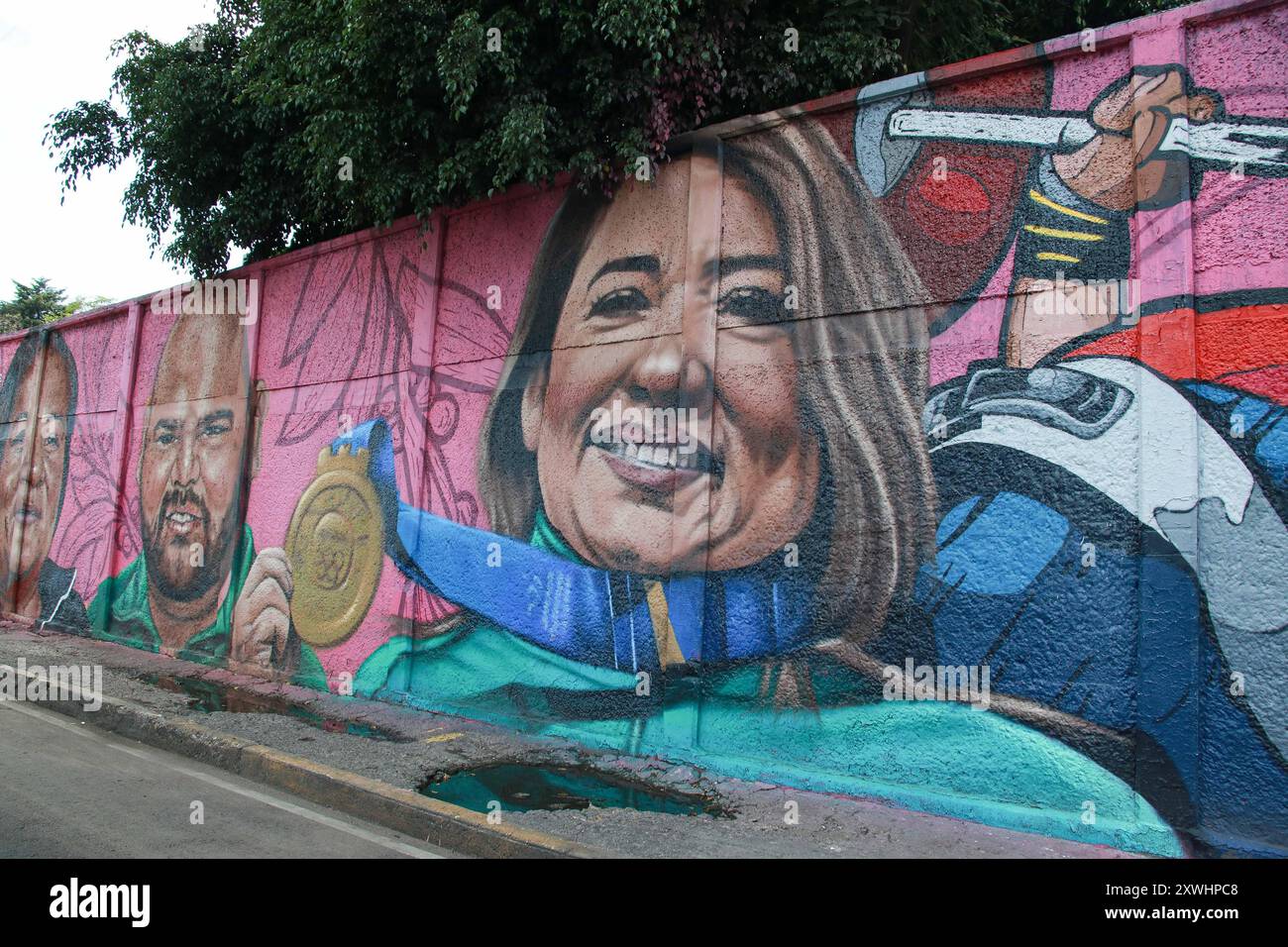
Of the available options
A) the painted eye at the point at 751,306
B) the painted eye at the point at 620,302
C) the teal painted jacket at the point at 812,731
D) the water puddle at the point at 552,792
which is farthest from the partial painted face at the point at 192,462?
the painted eye at the point at 751,306

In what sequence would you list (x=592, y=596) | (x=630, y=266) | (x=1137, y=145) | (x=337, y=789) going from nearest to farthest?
(x=1137, y=145), (x=337, y=789), (x=592, y=596), (x=630, y=266)

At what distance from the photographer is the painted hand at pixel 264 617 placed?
29.2ft

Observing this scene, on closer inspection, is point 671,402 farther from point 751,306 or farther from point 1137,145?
point 1137,145

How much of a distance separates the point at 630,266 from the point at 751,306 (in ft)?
3.60

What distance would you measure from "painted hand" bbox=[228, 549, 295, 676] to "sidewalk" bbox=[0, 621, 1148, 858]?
1.57 feet

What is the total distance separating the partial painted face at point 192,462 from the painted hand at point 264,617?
0.63 metres

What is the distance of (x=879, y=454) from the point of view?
17.3 ft

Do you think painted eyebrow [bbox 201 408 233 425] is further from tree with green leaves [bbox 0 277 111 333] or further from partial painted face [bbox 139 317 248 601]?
tree with green leaves [bbox 0 277 111 333]

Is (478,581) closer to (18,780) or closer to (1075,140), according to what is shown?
(18,780)

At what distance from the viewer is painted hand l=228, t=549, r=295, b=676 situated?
351 inches

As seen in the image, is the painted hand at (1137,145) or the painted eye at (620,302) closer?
the painted hand at (1137,145)

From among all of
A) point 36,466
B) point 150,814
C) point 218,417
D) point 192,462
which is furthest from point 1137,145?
point 36,466

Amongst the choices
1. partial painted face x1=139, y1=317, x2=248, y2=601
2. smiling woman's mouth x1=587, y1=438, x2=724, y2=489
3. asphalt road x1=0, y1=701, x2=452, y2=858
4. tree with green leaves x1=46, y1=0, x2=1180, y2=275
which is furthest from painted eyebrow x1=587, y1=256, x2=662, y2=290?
partial painted face x1=139, y1=317, x2=248, y2=601

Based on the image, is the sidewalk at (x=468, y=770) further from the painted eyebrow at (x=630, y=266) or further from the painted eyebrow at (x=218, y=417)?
the painted eyebrow at (x=630, y=266)
